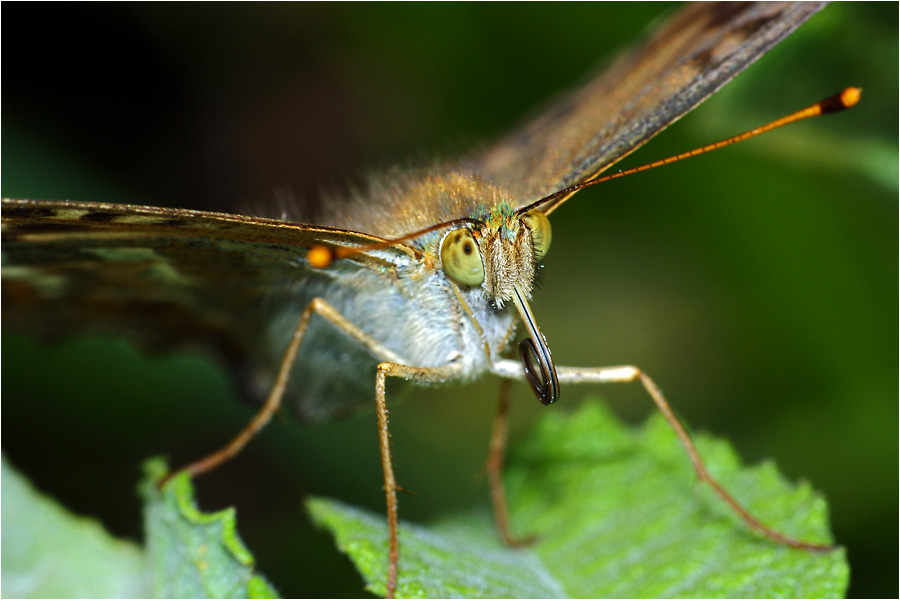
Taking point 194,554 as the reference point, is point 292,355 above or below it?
above

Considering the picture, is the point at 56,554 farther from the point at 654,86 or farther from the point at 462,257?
the point at 654,86

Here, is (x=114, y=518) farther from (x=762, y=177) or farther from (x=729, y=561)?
(x=762, y=177)

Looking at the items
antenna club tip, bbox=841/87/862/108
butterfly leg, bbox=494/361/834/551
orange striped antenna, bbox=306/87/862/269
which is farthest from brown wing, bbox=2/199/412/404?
antenna club tip, bbox=841/87/862/108

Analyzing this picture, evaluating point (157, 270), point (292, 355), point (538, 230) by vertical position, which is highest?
point (157, 270)

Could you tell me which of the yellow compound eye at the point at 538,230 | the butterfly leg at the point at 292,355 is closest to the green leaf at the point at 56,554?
the butterfly leg at the point at 292,355

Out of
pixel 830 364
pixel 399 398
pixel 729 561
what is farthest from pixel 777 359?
pixel 399 398

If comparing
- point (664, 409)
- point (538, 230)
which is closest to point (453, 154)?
point (538, 230)
